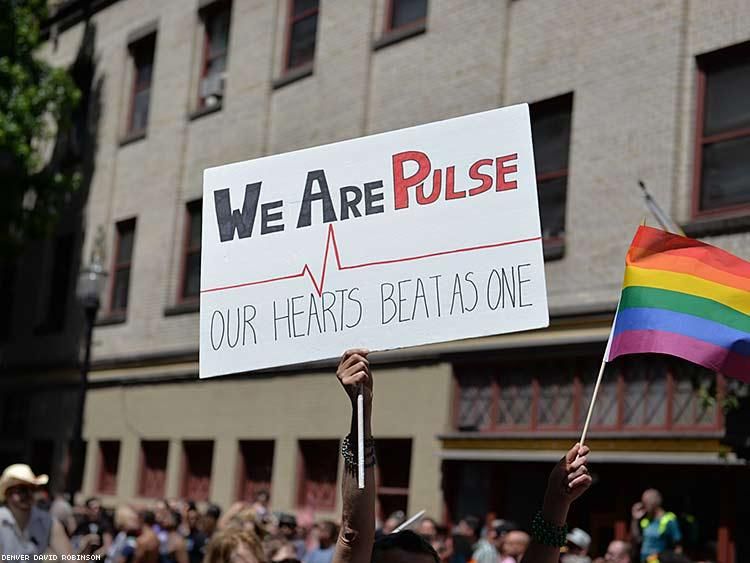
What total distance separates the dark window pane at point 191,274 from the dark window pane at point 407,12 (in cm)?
583

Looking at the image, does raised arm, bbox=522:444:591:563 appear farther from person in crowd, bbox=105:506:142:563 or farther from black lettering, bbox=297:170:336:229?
person in crowd, bbox=105:506:142:563

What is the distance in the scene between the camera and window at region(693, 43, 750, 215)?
13.4 metres

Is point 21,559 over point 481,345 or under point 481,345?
under

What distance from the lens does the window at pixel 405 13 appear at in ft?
59.5

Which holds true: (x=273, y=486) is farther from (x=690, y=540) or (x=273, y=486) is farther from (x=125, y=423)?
(x=690, y=540)

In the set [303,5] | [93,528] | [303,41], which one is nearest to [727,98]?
[93,528]

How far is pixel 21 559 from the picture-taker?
883 cm

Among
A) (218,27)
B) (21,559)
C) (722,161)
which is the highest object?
(218,27)

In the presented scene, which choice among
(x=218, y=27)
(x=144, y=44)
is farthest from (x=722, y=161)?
(x=144, y=44)

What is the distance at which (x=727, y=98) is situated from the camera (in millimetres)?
13766

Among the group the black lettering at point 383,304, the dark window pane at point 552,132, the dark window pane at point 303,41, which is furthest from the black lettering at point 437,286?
the dark window pane at point 303,41

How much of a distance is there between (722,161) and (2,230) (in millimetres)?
15923

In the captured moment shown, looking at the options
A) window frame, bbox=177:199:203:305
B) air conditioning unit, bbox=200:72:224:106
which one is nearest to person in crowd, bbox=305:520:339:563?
window frame, bbox=177:199:203:305

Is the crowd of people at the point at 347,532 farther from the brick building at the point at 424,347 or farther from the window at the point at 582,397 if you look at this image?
the window at the point at 582,397
